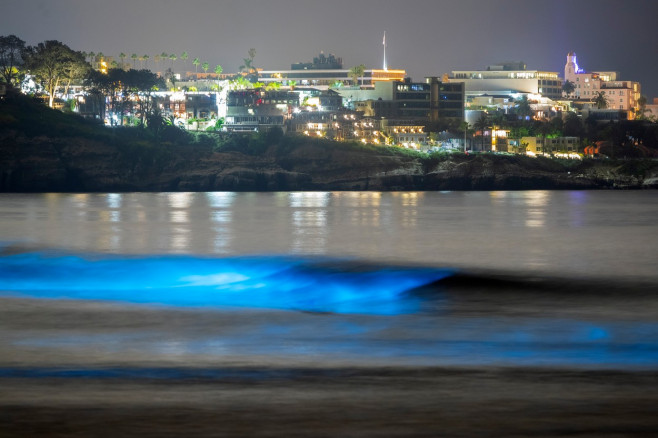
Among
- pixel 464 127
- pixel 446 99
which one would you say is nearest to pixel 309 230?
pixel 464 127

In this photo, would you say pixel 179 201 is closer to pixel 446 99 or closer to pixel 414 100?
pixel 414 100

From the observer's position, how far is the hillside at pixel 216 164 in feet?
359

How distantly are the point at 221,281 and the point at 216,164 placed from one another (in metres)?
90.6

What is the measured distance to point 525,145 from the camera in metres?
136

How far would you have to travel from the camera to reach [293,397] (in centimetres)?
1048

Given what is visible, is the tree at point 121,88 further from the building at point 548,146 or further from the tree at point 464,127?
the building at point 548,146

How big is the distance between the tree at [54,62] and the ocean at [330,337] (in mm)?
81081

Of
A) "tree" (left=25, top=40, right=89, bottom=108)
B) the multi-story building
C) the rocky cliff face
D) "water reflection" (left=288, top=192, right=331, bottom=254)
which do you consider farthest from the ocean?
the multi-story building

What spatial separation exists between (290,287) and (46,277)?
7571mm

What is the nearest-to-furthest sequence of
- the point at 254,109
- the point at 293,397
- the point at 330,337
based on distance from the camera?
the point at 293,397 → the point at 330,337 → the point at 254,109

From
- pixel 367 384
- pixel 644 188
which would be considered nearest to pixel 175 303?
pixel 367 384

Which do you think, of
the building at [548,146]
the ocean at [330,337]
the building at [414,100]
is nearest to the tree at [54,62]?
the building at [414,100]

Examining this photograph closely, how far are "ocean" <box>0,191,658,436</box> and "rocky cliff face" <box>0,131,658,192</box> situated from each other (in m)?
74.8

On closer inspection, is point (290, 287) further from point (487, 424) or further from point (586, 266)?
point (487, 424)
